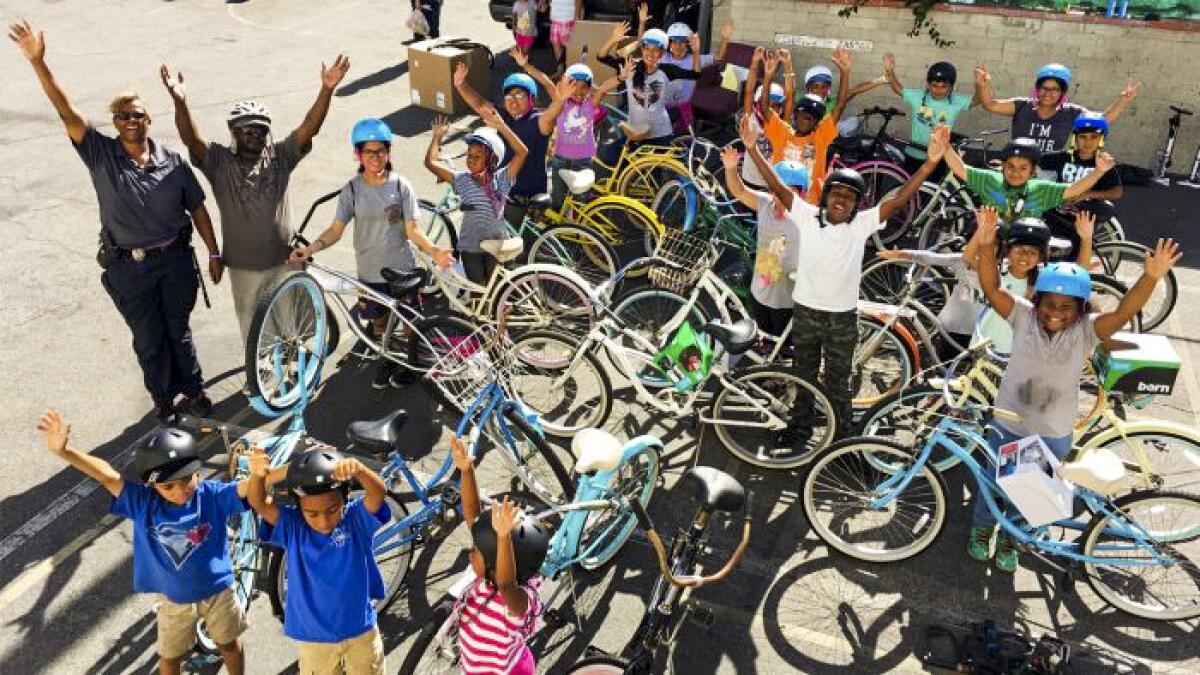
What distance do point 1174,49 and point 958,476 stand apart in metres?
7.34

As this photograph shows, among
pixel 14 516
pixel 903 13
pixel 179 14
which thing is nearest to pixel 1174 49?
pixel 903 13

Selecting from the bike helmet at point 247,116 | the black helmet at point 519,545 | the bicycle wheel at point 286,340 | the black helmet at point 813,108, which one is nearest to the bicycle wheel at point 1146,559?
the black helmet at point 519,545

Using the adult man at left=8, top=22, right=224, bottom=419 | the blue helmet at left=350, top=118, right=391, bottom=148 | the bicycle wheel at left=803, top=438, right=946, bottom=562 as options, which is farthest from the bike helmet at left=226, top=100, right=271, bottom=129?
the bicycle wheel at left=803, top=438, right=946, bottom=562

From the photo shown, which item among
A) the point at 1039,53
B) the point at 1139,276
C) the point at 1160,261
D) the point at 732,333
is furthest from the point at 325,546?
the point at 1039,53

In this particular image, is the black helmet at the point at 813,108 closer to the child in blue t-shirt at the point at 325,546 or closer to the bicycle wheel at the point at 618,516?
the bicycle wheel at the point at 618,516

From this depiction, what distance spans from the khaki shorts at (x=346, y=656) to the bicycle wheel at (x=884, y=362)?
11.7 feet

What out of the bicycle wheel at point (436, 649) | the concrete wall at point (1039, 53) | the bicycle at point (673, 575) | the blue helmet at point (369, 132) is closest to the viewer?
the bicycle wheel at point (436, 649)

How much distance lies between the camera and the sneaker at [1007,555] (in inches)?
201

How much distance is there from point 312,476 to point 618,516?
2.04m

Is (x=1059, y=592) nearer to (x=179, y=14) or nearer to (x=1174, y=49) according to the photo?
(x=1174, y=49)

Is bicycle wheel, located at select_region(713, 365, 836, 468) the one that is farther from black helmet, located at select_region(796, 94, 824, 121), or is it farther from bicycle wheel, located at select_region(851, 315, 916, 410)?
black helmet, located at select_region(796, 94, 824, 121)

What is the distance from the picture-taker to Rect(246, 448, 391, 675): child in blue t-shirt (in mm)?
3490

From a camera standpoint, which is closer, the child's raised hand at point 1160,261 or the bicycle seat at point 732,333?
the child's raised hand at point 1160,261

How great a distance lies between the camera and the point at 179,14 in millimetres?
17344
